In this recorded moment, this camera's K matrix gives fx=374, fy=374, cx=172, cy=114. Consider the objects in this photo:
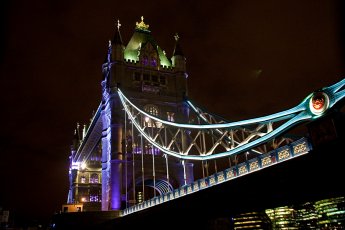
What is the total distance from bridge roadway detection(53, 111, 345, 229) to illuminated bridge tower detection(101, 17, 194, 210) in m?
14.2

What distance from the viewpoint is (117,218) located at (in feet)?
117

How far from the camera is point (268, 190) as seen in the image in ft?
57.6

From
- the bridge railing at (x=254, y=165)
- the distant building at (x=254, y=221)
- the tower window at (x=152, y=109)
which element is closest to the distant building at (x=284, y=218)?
the distant building at (x=254, y=221)

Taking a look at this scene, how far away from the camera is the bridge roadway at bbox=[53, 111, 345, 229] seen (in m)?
13.9

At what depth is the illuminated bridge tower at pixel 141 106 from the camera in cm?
4269

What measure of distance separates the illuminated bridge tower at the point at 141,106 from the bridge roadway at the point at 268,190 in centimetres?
1424

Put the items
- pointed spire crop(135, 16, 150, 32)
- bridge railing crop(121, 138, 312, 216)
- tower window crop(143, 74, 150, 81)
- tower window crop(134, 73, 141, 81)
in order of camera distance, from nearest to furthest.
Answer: bridge railing crop(121, 138, 312, 216) → tower window crop(134, 73, 141, 81) → tower window crop(143, 74, 150, 81) → pointed spire crop(135, 16, 150, 32)

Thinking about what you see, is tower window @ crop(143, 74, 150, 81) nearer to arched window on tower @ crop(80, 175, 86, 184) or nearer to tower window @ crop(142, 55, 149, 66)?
tower window @ crop(142, 55, 149, 66)

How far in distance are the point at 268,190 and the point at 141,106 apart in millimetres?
30807

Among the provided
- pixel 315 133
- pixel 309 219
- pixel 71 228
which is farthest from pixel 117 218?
pixel 315 133

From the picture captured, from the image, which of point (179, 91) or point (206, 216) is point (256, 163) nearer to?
point (206, 216)

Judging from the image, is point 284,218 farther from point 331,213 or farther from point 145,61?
point 145,61

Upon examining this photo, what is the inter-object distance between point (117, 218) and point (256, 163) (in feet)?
72.2

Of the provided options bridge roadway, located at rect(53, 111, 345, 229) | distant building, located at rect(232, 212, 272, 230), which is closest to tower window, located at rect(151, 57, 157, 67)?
distant building, located at rect(232, 212, 272, 230)
